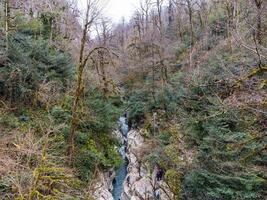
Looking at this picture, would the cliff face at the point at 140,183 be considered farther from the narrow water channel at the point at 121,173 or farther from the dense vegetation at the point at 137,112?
the dense vegetation at the point at 137,112

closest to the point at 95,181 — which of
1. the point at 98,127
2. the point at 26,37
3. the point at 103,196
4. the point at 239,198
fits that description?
the point at 103,196

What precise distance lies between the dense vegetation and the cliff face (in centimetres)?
109

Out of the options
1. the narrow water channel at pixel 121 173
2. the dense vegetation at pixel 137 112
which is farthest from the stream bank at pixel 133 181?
the dense vegetation at pixel 137 112

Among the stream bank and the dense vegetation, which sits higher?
the dense vegetation

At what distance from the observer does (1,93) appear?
15719mm

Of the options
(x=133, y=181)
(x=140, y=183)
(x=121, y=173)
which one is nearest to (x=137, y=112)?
(x=121, y=173)

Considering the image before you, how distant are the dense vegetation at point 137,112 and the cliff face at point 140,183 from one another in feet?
3.56

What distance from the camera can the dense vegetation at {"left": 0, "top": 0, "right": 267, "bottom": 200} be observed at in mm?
9148

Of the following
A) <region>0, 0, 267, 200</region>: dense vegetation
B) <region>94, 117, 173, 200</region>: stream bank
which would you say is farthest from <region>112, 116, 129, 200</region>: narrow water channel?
<region>0, 0, 267, 200</region>: dense vegetation

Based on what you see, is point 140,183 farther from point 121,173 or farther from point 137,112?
point 137,112

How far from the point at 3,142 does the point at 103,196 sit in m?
6.42

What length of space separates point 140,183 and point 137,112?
7.68 metres

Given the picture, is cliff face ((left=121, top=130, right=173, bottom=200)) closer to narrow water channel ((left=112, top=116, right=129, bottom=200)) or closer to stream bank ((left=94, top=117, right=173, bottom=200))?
stream bank ((left=94, top=117, right=173, bottom=200))

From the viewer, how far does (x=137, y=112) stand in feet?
79.6
